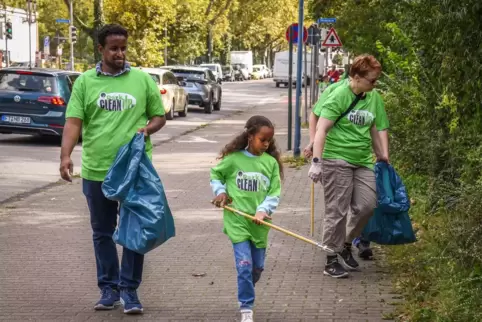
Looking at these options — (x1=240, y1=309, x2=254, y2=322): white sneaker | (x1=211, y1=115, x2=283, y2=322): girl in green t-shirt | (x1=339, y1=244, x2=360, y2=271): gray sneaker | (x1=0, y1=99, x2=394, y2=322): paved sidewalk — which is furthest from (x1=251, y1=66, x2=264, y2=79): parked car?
(x1=240, y1=309, x2=254, y2=322): white sneaker

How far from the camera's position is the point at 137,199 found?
6449mm

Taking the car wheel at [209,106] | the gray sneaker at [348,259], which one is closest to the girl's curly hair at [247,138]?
the gray sneaker at [348,259]

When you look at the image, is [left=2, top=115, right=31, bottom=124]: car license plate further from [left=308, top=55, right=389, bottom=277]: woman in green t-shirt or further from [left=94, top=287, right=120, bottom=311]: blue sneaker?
[left=94, top=287, right=120, bottom=311]: blue sneaker

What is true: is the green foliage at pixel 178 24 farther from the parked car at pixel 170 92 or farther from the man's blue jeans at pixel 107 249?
the man's blue jeans at pixel 107 249

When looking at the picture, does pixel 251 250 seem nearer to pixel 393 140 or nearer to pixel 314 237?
pixel 314 237

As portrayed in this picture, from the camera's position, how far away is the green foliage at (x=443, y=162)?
613cm

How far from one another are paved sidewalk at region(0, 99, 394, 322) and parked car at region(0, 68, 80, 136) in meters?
7.91

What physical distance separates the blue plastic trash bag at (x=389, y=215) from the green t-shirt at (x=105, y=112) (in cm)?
232

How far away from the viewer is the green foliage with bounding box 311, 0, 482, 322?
6.13 m

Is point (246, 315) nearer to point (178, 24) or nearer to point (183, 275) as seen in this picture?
point (183, 275)

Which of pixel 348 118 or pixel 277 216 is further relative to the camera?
pixel 277 216

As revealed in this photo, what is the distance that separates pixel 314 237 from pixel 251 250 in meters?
3.49

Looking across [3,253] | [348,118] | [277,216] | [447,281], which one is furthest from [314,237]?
[447,281]

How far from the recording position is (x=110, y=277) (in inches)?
269
